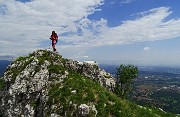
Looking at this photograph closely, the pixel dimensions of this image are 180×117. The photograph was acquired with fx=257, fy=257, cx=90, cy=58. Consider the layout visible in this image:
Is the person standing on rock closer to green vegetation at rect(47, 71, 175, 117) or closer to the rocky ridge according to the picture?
the rocky ridge

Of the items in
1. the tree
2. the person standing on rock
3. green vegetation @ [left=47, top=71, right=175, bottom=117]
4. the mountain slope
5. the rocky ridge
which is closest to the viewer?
green vegetation @ [left=47, top=71, right=175, bottom=117]

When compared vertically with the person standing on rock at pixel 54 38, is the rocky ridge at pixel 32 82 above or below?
below

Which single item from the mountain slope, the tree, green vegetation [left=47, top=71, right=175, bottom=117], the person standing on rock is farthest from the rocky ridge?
the tree

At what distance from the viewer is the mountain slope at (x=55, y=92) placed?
29.3 metres

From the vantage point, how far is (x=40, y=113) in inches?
1264

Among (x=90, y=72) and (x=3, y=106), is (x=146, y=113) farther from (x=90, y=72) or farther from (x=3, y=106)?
(x=3, y=106)

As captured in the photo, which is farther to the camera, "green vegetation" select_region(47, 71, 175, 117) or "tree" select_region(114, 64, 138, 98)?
"tree" select_region(114, 64, 138, 98)

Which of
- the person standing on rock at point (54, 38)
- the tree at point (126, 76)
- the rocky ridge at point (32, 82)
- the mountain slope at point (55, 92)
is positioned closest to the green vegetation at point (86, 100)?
the mountain slope at point (55, 92)

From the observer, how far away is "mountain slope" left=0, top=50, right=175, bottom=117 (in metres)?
29.3

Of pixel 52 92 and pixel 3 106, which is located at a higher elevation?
pixel 52 92

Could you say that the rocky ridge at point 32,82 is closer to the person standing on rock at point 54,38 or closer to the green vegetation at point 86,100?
the green vegetation at point 86,100

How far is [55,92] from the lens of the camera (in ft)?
105

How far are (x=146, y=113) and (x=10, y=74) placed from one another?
21012 mm

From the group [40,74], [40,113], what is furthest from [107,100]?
[40,74]
